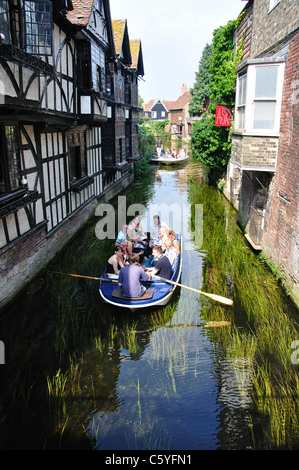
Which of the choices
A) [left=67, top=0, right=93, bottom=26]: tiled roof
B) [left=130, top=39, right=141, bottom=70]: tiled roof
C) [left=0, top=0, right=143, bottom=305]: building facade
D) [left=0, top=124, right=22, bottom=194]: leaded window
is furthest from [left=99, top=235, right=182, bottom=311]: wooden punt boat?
[left=130, top=39, right=141, bottom=70]: tiled roof

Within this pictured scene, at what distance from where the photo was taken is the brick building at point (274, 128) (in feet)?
29.8

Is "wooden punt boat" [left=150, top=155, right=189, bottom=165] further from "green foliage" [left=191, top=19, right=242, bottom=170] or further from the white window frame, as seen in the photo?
the white window frame

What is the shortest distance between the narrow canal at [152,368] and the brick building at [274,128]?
1.37 metres

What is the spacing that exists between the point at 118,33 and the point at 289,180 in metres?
16.6

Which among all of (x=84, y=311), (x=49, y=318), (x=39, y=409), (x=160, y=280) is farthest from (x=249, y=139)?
(x=39, y=409)

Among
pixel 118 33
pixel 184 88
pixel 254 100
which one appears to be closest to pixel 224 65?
pixel 118 33

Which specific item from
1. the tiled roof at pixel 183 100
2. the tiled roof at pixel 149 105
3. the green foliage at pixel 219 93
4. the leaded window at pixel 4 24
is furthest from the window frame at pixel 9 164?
the tiled roof at pixel 149 105

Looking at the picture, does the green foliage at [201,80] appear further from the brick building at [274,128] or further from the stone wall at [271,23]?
the brick building at [274,128]

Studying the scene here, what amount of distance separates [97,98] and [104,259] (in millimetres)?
6863

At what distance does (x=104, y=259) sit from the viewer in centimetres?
1188

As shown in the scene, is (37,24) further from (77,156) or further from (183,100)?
(183,100)

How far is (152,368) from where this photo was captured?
6855 millimetres

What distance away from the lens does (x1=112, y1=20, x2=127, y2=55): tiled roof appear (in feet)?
67.9

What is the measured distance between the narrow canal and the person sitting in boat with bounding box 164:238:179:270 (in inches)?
32.5
